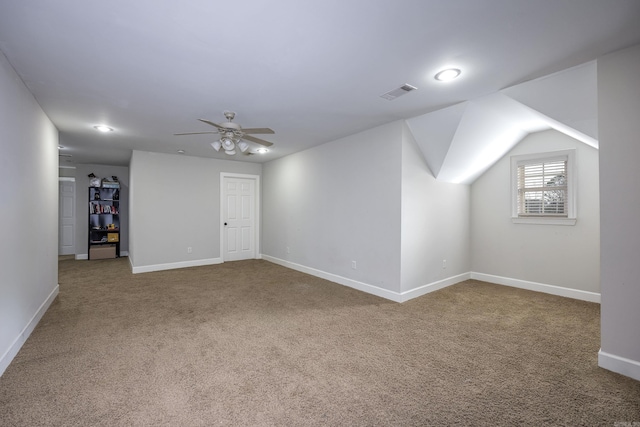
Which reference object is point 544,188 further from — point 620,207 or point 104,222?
point 104,222

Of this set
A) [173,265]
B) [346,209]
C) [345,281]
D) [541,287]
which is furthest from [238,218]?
[541,287]

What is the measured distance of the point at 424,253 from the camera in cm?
436

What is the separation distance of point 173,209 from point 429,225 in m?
5.09

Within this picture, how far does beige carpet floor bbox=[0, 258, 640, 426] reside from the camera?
1824mm

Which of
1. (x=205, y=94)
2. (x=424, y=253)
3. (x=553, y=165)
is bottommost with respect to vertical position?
(x=424, y=253)

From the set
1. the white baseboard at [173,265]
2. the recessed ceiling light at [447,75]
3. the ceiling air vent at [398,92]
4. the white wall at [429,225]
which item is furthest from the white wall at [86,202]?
the recessed ceiling light at [447,75]

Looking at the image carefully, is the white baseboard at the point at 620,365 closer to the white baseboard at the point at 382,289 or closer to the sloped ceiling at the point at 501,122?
the white baseboard at the point at 382,289

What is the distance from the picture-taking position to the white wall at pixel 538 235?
4141 mm

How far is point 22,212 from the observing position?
9.37 ft

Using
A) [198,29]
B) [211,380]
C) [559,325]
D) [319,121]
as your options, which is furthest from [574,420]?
[319,121]

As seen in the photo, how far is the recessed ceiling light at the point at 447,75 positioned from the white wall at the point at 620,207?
1082 millimetres

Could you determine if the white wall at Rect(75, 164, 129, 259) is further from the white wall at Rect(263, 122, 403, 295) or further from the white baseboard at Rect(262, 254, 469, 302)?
the white baseboard at Rect(262, 254, 469, 302)

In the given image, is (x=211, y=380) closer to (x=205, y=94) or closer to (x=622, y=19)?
(x=205, y=94)

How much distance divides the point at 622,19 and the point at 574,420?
256 centimetres
